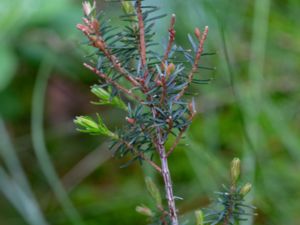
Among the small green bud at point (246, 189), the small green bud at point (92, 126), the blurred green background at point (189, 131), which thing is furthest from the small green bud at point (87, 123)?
the blurred green background at point (189, 131)

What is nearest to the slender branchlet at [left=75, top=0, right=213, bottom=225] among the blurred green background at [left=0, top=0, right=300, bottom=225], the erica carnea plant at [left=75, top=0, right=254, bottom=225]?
the erica carnea plant at [left=75, top=0, right=254, bottom=225]

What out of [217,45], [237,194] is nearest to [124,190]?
[217,45]

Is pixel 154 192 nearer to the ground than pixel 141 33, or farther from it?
nearer to the ground

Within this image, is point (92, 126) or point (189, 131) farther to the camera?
point (189, 131)

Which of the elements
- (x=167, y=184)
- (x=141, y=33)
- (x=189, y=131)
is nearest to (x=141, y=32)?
(x=141, y=33)

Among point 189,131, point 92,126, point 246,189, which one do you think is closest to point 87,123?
point 92,126

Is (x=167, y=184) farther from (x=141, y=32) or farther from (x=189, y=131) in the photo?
(x=189, y=131)

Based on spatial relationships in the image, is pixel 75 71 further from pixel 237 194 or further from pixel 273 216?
pixel 237 194

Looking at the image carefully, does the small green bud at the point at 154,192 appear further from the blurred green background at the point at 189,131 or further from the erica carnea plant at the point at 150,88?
the blurred green background at the point at 189,131
